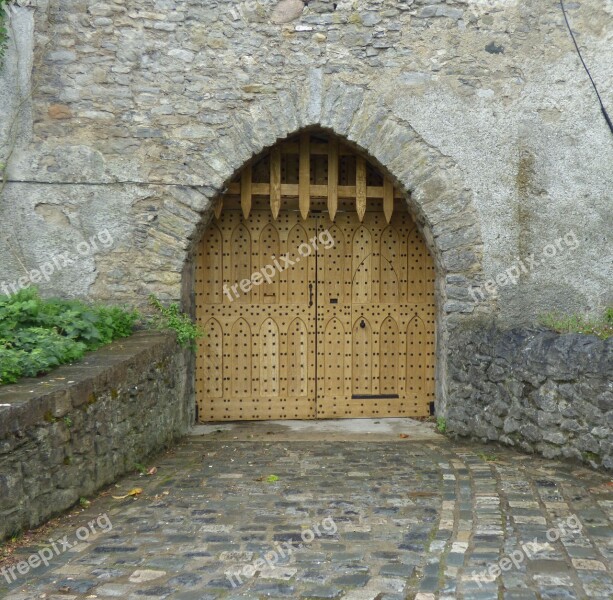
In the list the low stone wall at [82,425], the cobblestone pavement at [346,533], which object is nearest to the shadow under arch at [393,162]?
the low stone wall at [82,425]

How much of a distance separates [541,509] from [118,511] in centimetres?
240

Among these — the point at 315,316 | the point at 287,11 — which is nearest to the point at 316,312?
the point at 315,316

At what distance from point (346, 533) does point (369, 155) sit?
133 inches

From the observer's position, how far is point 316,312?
6641mm

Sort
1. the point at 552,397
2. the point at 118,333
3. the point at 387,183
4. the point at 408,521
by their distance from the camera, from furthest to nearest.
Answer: the point at 387,183
the point at 118,333
the point at 552,397
the point at 408,521

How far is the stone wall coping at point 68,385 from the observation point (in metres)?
3.39

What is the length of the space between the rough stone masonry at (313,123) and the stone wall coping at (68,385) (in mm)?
989

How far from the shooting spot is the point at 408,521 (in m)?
3.77

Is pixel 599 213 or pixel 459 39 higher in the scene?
pixel 459 39

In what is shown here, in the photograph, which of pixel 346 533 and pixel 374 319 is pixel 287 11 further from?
pixel 346 533

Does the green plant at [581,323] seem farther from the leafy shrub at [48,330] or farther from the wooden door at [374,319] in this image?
the leafy shrub at [48,330]

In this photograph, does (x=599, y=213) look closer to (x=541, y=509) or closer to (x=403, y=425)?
(x=403, y=425)

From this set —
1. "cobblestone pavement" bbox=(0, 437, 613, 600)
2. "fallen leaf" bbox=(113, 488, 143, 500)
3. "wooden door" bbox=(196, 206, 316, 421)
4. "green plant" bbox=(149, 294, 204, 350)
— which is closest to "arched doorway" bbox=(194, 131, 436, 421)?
"wooden door" bbox=(196, 206, 316, 421)

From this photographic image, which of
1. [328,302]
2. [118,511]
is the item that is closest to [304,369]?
[328,302]
